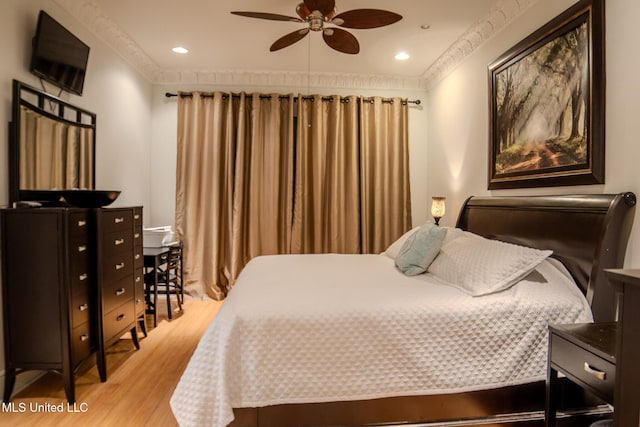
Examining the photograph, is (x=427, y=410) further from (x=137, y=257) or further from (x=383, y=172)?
(x=383, y=172)

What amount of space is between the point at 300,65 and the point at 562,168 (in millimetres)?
2857

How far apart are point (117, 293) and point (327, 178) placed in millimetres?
2607

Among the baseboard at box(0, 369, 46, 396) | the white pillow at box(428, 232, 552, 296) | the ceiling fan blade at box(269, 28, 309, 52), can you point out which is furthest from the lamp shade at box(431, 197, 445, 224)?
the baseboard at box(0, 369, 46, 396)

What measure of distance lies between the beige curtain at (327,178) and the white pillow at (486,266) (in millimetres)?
2121

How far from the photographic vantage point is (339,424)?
1.60m

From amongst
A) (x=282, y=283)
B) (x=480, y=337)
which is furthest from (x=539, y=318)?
(x=282, y=283)

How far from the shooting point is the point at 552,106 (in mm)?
2254

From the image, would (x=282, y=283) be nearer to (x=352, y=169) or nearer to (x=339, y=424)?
(x=339, y=424)

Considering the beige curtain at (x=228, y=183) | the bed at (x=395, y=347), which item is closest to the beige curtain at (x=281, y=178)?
the beige curtain at (x=228, y=183)

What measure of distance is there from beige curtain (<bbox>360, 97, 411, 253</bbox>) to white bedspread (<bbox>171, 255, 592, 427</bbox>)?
2544 mm

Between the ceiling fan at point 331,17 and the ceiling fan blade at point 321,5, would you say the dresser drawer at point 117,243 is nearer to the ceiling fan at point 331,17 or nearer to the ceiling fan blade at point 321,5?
the ceiling fan at point 331,17

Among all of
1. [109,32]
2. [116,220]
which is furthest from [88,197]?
[109,32]

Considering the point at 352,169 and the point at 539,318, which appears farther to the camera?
the point at 352,169

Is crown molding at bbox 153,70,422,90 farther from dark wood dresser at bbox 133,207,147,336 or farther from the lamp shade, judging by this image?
dark wood dresser at bbox 133,207,147,336
